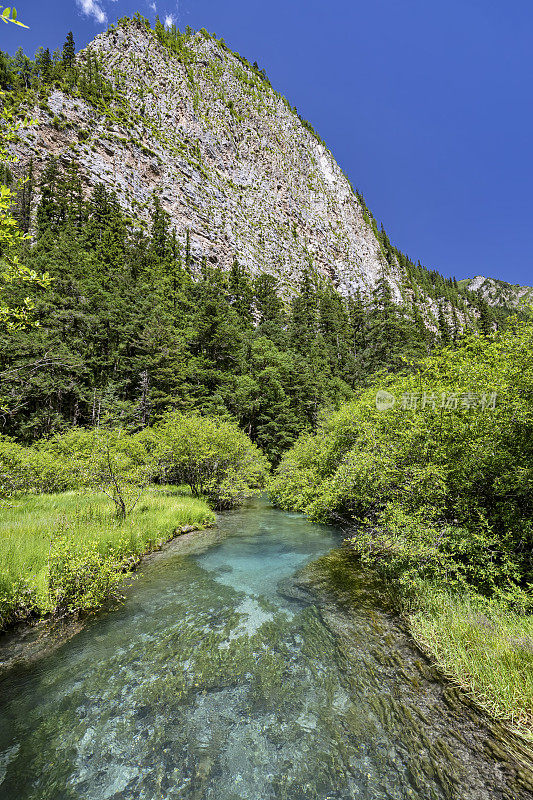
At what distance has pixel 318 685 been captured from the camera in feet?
20.8

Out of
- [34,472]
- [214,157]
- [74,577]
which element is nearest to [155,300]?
[34,472]

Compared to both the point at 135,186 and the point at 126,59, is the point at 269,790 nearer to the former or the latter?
the point at 135,186

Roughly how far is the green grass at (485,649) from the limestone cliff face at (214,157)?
265ft

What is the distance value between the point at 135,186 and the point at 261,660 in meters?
90.2

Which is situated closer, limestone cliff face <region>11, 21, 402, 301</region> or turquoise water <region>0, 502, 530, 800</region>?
turquoise water <region>0, 502, 530, 800</region>

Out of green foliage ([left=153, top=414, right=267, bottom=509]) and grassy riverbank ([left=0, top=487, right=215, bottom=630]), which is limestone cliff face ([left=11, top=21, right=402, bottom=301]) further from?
grassy riverbank ([left=0, top=487, right=215, bottom=630])

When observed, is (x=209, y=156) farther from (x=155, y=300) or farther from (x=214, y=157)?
(x=155, y=300)

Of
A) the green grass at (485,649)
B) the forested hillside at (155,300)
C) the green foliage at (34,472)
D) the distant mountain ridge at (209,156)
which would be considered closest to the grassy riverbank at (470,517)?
the green grass at (485,649)

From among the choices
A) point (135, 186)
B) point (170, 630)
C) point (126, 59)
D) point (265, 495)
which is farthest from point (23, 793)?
point (126, 59)

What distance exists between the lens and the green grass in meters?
5.31

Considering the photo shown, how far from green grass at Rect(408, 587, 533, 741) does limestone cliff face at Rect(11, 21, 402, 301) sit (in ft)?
265

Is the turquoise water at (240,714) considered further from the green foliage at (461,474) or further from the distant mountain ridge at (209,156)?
the distant mountain ridge at (209,156)

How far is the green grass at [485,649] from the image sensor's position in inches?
209

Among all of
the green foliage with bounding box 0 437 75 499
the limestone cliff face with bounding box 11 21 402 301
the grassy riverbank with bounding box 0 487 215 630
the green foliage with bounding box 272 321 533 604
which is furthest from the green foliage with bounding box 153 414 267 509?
the limestone cliff face with bounding box 11 21 402 301
